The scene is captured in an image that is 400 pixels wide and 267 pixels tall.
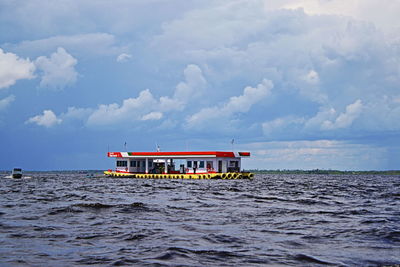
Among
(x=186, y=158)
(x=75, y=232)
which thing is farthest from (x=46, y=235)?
(x=186, y=158)

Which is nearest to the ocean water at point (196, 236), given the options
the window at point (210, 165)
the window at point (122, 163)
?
the window at point (210, 165)

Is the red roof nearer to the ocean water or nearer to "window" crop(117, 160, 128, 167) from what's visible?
"window" crop(117, 160, 128, 167)

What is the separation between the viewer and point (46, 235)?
1220cm

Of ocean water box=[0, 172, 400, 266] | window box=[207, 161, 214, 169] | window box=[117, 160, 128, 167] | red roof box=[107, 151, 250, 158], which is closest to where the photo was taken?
ocean water box=[0, 172, 400, 266]

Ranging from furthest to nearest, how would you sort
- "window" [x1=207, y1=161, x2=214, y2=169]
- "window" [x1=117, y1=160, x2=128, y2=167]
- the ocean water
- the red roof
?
"window" [x1=117, y1=160, x2=128, y2=167], "window" [x1=207, y1=161, x2=214, y2=169], the red roof, the ocean water

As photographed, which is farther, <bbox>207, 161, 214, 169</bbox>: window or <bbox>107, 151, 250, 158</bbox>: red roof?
<bbox>207, 161, 214, 169</bbox>: window

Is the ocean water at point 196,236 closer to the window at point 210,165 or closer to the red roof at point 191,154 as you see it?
the red roof at point 191,154

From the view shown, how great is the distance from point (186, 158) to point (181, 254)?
1957 inches

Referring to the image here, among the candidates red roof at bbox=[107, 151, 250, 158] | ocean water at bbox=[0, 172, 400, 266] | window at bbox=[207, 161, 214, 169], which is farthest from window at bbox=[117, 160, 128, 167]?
ocean water at bbox=[0, 172, 400, 266]

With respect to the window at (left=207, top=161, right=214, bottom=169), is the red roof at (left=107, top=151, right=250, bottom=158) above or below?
above

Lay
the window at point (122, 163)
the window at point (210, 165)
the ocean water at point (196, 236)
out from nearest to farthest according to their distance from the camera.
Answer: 1. the ocean water at point (196, 236)
2. the window at point (210, 165)
3. the window at point (122, 163)

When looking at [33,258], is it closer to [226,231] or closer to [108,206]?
[226,231]

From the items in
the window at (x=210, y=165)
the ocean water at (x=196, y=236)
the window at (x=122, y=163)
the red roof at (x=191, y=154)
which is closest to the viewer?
the ocean water at (x=196, y=236)

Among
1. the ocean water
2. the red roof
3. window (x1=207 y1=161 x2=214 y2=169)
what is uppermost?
the red roof
